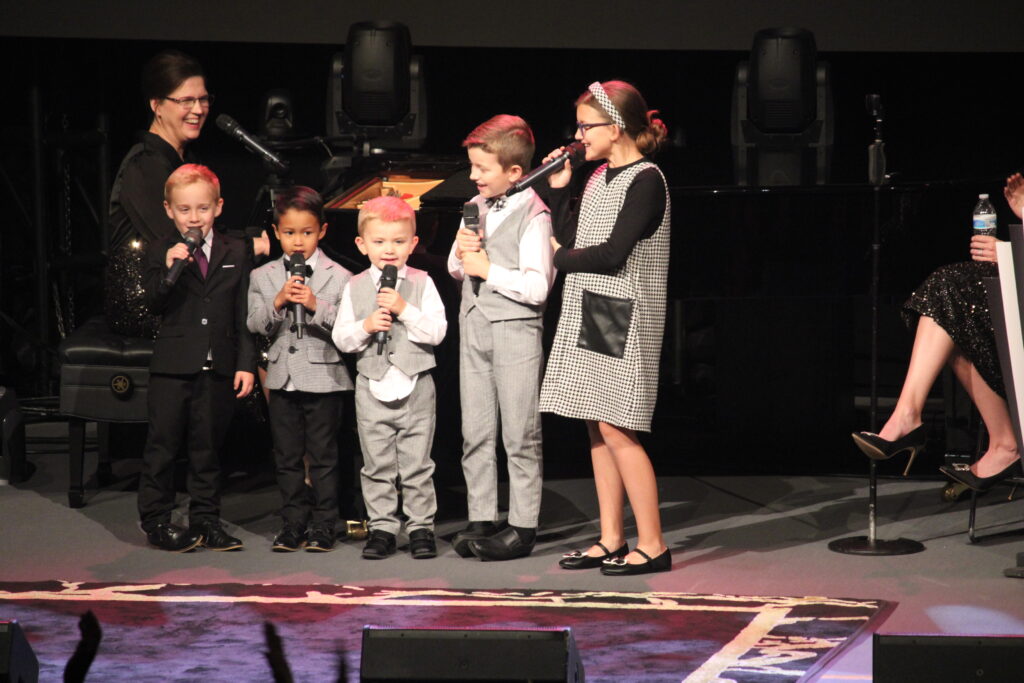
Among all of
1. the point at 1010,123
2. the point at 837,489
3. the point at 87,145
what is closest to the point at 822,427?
the point at 837,489

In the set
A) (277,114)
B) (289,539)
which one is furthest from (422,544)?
(277,114)

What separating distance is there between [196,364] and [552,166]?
4.44ft

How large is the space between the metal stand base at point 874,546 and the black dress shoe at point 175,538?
6.92ft

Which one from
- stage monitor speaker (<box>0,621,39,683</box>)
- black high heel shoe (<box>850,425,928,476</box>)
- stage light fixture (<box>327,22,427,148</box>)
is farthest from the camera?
stage light fixture (<box>327,22,427,148</box>)

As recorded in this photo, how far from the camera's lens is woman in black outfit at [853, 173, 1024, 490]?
483 cm

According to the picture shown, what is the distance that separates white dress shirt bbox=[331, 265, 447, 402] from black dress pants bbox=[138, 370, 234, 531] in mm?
480

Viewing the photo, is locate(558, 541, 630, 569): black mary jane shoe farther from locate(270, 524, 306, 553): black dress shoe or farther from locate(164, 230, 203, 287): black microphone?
locate(164, 230, 203, 287): black microphone

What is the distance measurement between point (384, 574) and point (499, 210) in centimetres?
123

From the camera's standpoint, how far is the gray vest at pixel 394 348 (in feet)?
15.2

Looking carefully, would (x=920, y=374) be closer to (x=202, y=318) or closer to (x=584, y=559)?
(x=584, y=559)

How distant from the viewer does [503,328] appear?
4.62 m

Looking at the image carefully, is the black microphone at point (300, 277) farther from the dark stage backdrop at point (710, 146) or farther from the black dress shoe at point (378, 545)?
the dark stage backdrop at point (710, 146)

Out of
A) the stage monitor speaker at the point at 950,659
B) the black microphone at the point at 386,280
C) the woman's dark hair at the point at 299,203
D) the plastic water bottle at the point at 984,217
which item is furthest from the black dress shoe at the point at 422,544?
the stage monitor speaker at the point at 950,659

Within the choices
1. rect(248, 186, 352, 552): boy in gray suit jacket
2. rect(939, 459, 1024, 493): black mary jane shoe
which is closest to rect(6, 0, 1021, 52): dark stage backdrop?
rect(248, 186, 352, 552): boy in gray suit jacket
